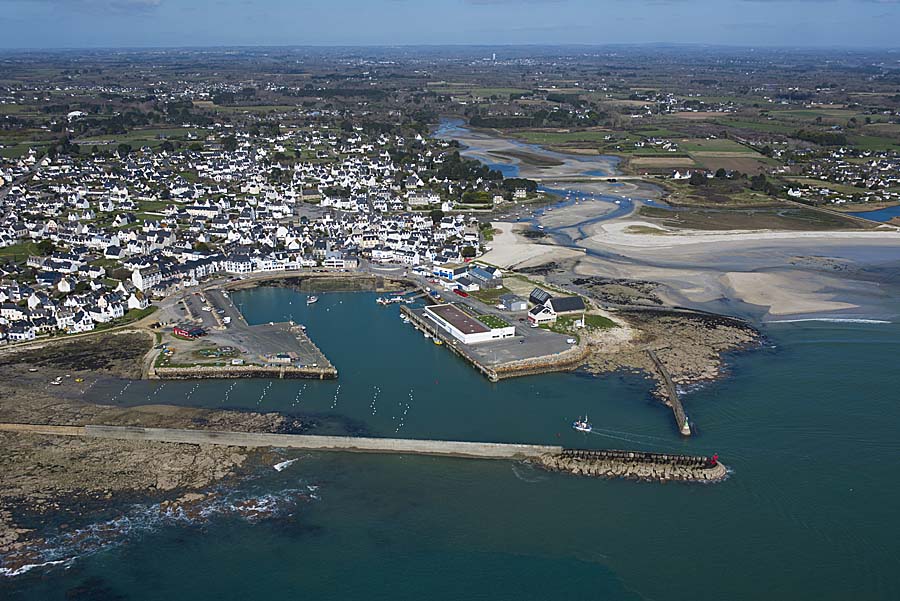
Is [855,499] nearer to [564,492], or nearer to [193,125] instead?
[564,492]

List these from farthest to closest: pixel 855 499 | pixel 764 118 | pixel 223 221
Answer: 1. pixel 764 118
2. pixel 223 221
3. pixel 855 499

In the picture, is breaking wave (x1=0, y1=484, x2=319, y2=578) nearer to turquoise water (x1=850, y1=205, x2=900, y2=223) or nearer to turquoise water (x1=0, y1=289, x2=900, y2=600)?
turquoise water (x1=0, y1=289, x2=900, y2=600)

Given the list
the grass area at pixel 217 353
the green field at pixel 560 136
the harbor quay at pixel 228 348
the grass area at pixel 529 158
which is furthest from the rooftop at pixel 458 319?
the green field at pixel 560 136

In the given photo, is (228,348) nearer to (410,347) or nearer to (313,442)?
(410,347)

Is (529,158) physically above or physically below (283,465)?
above

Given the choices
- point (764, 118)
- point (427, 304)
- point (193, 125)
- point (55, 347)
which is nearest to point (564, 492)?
point (427, 304)

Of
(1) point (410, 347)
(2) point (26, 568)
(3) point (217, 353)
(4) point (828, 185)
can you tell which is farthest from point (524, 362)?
(4) point (828, 185)

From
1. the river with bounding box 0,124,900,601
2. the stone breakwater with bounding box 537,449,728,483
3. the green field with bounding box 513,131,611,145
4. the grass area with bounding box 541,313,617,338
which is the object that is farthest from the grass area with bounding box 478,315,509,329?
the green field with bounding box 513,131,611,145
